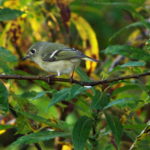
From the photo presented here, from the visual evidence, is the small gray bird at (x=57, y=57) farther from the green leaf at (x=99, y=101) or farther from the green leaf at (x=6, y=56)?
the green leaf at (x=6, y=56)

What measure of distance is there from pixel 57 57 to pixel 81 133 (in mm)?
957

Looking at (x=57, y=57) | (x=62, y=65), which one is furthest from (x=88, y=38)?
(x=62, y=65)

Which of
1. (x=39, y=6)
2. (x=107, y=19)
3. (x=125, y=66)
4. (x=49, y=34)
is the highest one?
(x=125, y=66)

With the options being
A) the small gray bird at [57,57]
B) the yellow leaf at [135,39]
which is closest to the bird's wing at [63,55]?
Result: the small gray bird at [57,57]

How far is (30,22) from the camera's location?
404cm

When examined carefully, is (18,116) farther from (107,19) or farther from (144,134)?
(107,19)

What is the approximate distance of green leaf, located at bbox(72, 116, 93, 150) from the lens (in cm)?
240

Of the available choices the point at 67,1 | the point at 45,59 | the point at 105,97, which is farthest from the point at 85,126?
the point at 67,1

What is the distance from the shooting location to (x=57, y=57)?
3297 millimetres

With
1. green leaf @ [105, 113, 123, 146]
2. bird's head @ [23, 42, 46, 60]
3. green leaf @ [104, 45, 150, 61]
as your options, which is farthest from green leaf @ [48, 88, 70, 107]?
bird's head @ [23, 42, 46, 60]

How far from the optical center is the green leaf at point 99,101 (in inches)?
96.3

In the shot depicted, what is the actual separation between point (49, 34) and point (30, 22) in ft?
0.91

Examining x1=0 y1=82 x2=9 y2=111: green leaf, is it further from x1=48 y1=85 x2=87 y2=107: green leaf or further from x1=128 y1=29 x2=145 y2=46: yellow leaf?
x1=128 y1=29 x2=145 y2=46: yellow leaf

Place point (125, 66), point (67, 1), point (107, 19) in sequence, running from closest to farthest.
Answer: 1. point (125, 66)
2. point (67, 1)
3. point (107, 19)
